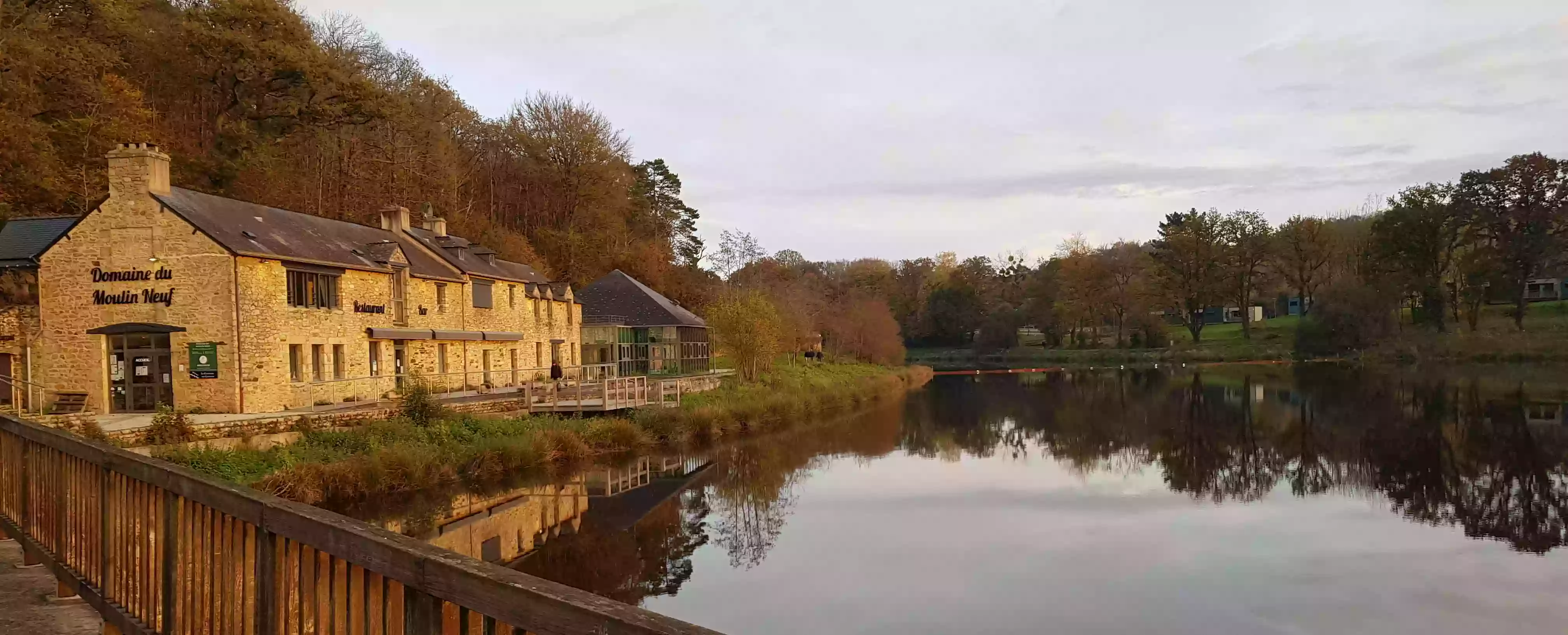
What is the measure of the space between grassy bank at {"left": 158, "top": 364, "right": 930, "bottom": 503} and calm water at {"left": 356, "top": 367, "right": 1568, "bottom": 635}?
1.29 metres

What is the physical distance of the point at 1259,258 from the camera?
6359cm

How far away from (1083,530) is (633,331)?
2455 centimetres

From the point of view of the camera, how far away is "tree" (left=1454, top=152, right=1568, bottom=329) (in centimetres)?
5119

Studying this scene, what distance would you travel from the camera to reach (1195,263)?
64.2 meters

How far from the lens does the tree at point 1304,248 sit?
64.6 meters

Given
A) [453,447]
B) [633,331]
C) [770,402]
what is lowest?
[770,402]

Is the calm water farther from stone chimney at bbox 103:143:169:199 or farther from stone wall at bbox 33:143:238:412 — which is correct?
stone chimney at bbox 103:143:169:199

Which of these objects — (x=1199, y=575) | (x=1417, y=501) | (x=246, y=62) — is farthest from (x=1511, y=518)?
(x=246, y=62)

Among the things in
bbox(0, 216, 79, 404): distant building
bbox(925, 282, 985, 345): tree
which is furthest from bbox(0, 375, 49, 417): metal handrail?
bbox(925, 282, 985, 345): tree

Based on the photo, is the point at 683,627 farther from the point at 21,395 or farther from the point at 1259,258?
the point at 1259,258

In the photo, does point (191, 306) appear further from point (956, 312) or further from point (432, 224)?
point (956, 312)

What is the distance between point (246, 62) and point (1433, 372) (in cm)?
5313

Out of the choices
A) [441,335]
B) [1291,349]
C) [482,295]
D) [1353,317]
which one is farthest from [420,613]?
[1291,349]

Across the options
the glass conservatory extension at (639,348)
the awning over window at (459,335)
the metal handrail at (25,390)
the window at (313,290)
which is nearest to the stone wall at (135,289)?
the metal handrail at (25,390)
